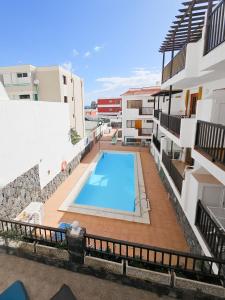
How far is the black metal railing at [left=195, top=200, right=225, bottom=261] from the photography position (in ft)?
14.6

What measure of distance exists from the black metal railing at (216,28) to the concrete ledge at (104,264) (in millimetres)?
6300

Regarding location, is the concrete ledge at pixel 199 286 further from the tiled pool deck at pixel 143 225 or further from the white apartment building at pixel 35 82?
the white apartment building at pixel 35 82

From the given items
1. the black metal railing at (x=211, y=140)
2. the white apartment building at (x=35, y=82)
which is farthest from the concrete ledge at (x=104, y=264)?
the white apartment building at (x=35, y=82)

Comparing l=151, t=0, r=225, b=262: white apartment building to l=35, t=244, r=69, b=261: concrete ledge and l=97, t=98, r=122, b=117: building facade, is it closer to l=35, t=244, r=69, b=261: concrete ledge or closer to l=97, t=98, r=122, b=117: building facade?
l=35, t=244, r=69, b=261: concrete ledge

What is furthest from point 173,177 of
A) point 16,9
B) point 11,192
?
point 16,9

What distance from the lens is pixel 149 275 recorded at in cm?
419

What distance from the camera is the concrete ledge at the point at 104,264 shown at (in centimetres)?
439

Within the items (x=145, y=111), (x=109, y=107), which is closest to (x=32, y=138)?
(x=145, y=111)

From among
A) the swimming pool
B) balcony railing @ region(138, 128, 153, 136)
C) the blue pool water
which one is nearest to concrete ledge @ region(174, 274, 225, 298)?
the swimming pool

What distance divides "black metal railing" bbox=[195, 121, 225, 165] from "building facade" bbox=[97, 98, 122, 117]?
5421 cm

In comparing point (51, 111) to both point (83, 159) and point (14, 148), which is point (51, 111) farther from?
point (83, 159)

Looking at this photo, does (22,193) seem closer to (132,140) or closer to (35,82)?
(35,82)

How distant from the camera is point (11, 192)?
7980mm

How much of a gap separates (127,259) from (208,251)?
8.11ft
